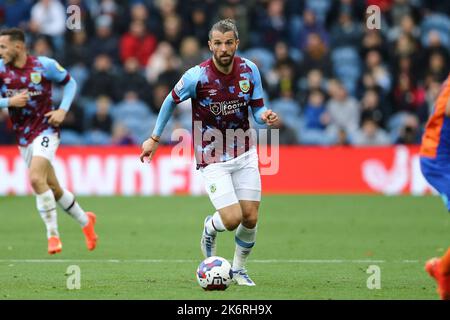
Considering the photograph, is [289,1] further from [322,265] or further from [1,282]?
[1,282]

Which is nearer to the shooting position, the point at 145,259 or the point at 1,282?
the point at 1,282

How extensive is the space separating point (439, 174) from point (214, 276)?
7.21 feet

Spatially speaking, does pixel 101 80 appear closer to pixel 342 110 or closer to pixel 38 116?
pixel 342 110

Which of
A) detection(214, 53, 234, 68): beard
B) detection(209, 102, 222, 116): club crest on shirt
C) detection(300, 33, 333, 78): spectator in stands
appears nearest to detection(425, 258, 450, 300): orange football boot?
detection(209, 102, 222, 116): club crest on shirt

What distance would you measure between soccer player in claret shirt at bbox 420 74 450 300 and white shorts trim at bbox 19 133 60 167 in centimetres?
497

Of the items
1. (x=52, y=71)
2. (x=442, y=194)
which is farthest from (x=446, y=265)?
(x=52, y=71)

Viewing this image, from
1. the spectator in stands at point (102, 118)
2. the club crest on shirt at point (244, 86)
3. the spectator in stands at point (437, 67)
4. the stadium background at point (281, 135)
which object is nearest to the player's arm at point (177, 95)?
the club crest on shirt at point (244, 86)

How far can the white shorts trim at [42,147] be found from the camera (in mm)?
11305

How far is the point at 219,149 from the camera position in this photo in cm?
938

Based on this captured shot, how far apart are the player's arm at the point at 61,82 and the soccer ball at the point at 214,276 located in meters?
3.30

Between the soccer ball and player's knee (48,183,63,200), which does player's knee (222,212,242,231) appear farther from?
player's knee (48,183,63,200)

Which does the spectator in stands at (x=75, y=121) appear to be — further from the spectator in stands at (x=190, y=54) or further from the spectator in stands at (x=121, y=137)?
the spectator in stands at (x=190, y=54)
